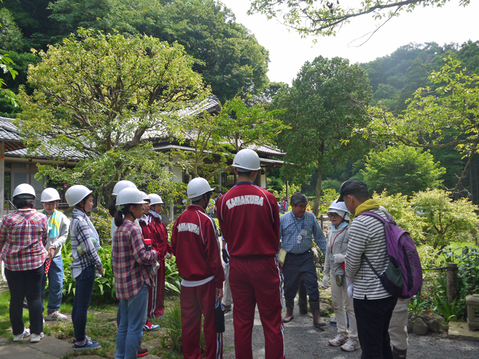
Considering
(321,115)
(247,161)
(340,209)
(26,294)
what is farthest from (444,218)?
(321,115)

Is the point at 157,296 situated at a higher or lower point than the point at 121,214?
lower

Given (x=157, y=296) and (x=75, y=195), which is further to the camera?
(x=157, y=296)

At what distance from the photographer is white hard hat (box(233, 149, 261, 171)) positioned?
347 centimetres

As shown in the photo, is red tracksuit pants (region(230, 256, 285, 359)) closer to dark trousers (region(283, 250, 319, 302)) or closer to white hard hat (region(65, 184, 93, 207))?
dark trousers (region(283, 250, 319, 302))

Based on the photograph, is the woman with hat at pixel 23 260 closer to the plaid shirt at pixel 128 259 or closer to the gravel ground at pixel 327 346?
the plaid shirt at pixel 128 259

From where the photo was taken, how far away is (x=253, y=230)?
324 cm

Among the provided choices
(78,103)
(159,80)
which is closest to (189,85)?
(159,80)

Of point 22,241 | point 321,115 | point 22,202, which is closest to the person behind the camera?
point 22,241

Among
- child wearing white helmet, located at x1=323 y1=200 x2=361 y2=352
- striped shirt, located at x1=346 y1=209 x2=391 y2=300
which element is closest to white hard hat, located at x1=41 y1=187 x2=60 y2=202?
child wearing white helmet, located at x1=323 y1=200 x2=361 y2=352

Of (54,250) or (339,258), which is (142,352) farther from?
(339,258)

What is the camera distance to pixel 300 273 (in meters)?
5.12

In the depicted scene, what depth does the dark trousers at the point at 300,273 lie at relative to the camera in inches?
199

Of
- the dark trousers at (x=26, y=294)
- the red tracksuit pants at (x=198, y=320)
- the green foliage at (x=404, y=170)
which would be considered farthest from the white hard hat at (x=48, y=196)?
the green foliage at (x=404, y=170)

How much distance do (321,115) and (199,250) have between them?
26476 mm
